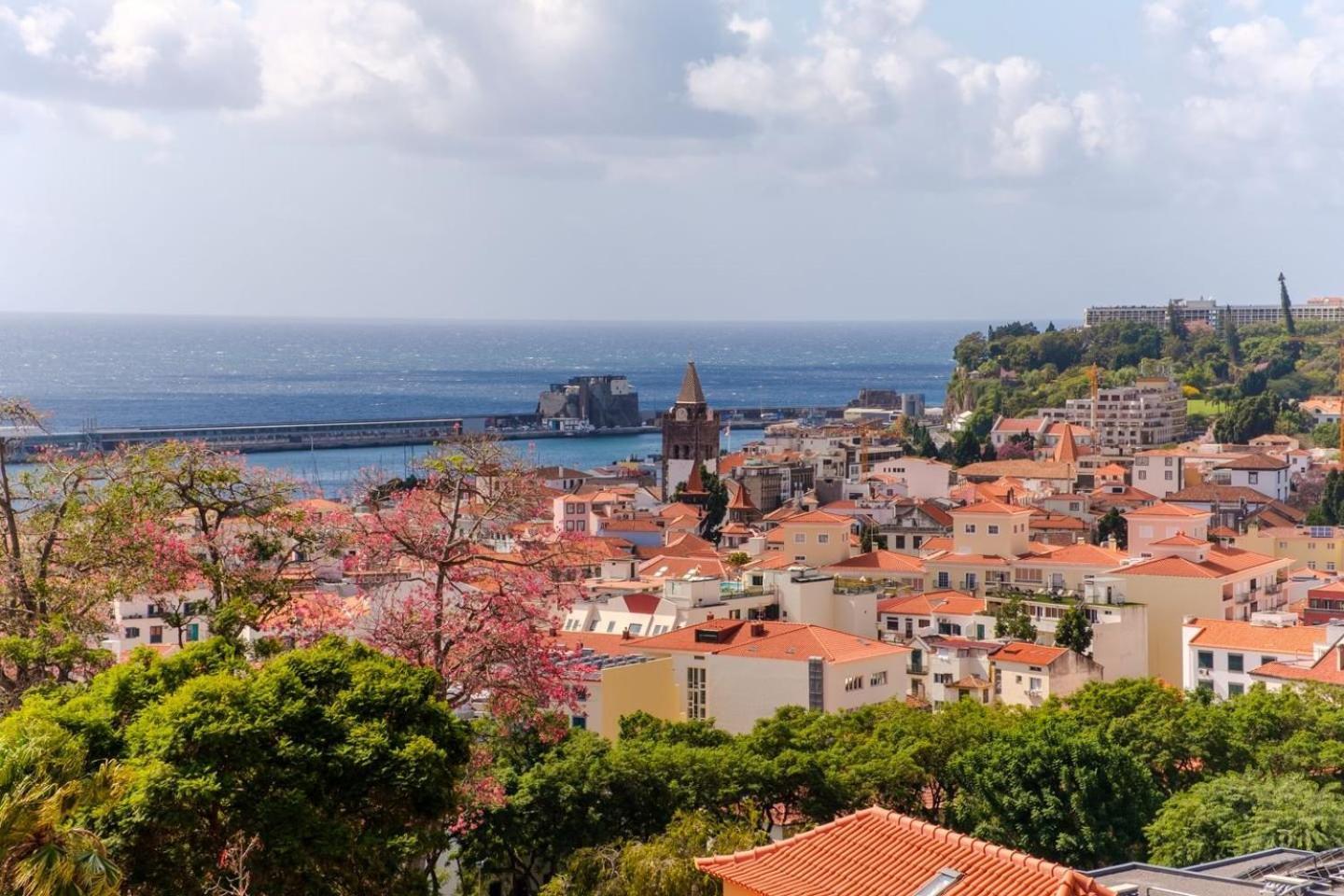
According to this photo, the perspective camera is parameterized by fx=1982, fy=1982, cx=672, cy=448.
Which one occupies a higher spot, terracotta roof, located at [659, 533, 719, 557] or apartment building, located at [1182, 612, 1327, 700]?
A: apartment building, located at [1182, 612, 1327, 700]

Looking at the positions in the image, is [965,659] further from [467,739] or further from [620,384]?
[620,384]

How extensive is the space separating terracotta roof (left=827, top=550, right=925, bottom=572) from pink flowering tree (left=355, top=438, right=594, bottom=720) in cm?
2672

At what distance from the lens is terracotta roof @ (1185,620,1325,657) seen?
29.1 meters

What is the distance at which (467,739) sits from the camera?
12508mm

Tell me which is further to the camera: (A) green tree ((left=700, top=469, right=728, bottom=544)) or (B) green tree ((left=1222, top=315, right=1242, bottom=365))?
(B) green tree ((left=1222, top=315, right=1242, bottom=365))

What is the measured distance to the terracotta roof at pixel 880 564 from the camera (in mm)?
39812

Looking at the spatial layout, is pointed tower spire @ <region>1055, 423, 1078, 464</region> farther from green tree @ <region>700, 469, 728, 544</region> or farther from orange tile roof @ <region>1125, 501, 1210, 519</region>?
orange tile roof @ <region>1125, 501, 1210, 519</region>

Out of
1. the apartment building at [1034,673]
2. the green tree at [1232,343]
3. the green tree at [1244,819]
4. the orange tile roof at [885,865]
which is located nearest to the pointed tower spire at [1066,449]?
the apartment building at [1034,673]

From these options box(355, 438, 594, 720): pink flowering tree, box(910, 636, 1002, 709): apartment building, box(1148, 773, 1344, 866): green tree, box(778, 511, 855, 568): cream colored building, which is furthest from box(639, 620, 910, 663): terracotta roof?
box(355, 438, 594, 720): pink flowering tree

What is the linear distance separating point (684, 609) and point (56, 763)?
22481mm

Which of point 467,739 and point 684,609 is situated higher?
point 467,739

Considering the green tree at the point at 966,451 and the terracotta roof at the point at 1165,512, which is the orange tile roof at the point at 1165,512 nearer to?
the terracotta roof at the point at 1165,512

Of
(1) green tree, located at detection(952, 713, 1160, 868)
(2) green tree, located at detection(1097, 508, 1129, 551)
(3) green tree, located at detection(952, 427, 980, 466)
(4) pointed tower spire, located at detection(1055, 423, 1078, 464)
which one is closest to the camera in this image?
(1) green tree, located at detection(952, 713, 1160, 868)

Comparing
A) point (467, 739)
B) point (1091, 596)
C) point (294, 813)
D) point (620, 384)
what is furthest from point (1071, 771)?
point (620, 384)
